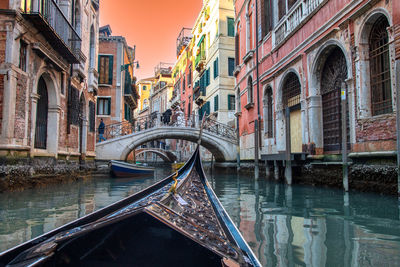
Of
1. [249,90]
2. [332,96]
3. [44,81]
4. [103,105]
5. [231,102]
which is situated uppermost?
[231,102]

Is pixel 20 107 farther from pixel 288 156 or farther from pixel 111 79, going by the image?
pixel 111 79

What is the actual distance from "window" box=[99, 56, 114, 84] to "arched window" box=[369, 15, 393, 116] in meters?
11.1

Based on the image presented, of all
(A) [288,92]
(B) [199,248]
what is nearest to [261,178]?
(A) [288,92]

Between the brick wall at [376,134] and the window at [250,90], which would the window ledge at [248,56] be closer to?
the window at [250,90]

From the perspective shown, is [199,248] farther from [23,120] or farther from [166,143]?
[166,143]

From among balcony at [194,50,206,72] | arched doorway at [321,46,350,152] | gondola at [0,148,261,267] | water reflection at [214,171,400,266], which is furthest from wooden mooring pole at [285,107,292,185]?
balcony at [194,50,206,72]

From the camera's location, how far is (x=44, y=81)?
625cm

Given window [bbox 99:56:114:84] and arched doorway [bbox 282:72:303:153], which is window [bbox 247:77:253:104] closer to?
arched doorway [bbox 282:72:303:153]

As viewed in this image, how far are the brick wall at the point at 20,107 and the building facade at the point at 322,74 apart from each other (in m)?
4.34

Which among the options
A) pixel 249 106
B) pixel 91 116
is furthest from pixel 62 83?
pixel 249 106

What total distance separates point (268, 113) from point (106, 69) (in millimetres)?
7998

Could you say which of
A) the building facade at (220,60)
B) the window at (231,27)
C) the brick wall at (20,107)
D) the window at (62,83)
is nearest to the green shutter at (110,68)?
the building facade at (220,60)

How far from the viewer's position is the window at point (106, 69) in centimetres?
1368

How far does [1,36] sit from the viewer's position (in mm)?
4508
